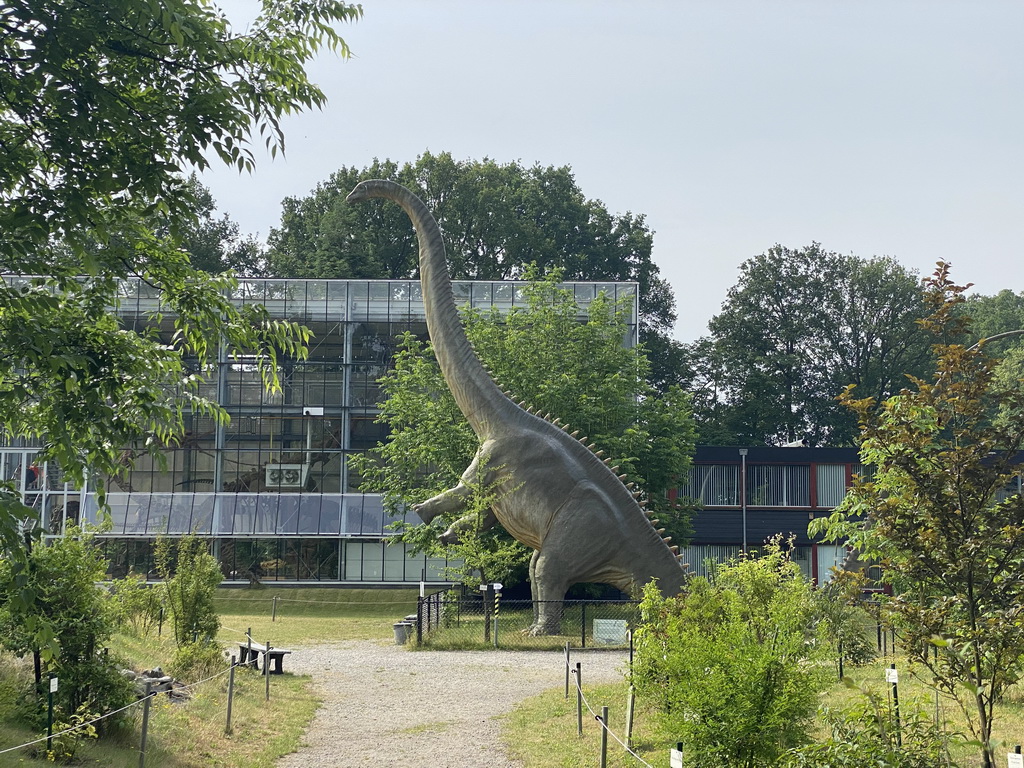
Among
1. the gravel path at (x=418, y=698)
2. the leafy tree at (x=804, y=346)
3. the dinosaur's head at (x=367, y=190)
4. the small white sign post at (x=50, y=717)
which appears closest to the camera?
the small white sign post at (x=50, y=717)

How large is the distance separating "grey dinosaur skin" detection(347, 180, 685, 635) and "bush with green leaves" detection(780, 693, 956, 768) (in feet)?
49.5

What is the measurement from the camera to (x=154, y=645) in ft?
63.4

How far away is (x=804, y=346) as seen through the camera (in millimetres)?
58781

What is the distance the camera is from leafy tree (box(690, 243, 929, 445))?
187 feet

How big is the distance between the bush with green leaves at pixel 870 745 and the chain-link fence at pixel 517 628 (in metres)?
13.1

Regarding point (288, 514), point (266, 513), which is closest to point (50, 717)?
point (288, 514)

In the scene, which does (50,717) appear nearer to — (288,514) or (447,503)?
(447,503)

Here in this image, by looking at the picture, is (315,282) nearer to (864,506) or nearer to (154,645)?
(154,645)

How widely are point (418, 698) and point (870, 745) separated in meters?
10.4

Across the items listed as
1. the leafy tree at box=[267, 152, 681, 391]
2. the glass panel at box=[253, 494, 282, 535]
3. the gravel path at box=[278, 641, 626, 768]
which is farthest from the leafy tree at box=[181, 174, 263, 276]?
the gravel path at box=[278, 641, 626, 768]

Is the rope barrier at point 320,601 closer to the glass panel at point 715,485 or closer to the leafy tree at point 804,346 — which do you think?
the glass panel at point 715,485

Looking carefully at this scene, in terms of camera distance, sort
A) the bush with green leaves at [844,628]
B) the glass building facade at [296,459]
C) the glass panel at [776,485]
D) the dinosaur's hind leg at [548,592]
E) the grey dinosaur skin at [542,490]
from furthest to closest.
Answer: the glass panel at [776,485] < the glass building facade at [296,459] < the dinosaur's hind leg at [548,592] < the grey dinosaur skin at [542,490] < the bush with green leaves at [844,628]

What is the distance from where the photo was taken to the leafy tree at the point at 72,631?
36.3 feet

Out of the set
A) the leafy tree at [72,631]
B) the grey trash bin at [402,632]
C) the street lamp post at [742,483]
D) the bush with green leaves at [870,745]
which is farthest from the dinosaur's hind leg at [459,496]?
the street lamp post at [742,483]
